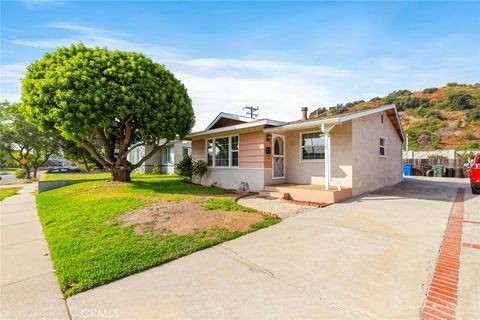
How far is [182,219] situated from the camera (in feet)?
19.5

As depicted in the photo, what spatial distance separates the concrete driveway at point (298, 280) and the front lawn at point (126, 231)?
1.03 ft

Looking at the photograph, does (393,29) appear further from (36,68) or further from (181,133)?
(36,68)

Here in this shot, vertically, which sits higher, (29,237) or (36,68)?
(36,68)

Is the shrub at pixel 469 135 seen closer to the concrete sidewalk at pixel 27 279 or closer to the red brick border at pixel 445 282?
the red brick border at pixel 445 282

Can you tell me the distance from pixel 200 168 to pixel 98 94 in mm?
6049

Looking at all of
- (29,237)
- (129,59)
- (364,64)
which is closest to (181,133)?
(129,59)

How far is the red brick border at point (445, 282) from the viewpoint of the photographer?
2512 millimetres

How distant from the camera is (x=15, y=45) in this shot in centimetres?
827

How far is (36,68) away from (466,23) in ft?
57.1

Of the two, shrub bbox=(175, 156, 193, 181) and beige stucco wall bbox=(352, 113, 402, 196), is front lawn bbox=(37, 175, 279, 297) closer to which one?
shrub bbox=(175, 156, 193, 181)

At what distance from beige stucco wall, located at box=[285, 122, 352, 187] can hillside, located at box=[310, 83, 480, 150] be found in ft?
70.5

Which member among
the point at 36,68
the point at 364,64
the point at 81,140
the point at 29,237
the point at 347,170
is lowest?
the point at 29,237

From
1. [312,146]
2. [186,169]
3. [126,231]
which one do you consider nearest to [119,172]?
[186,169]

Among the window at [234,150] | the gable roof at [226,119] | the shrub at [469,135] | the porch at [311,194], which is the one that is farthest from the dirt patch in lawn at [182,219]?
the shrub at [469,135]
